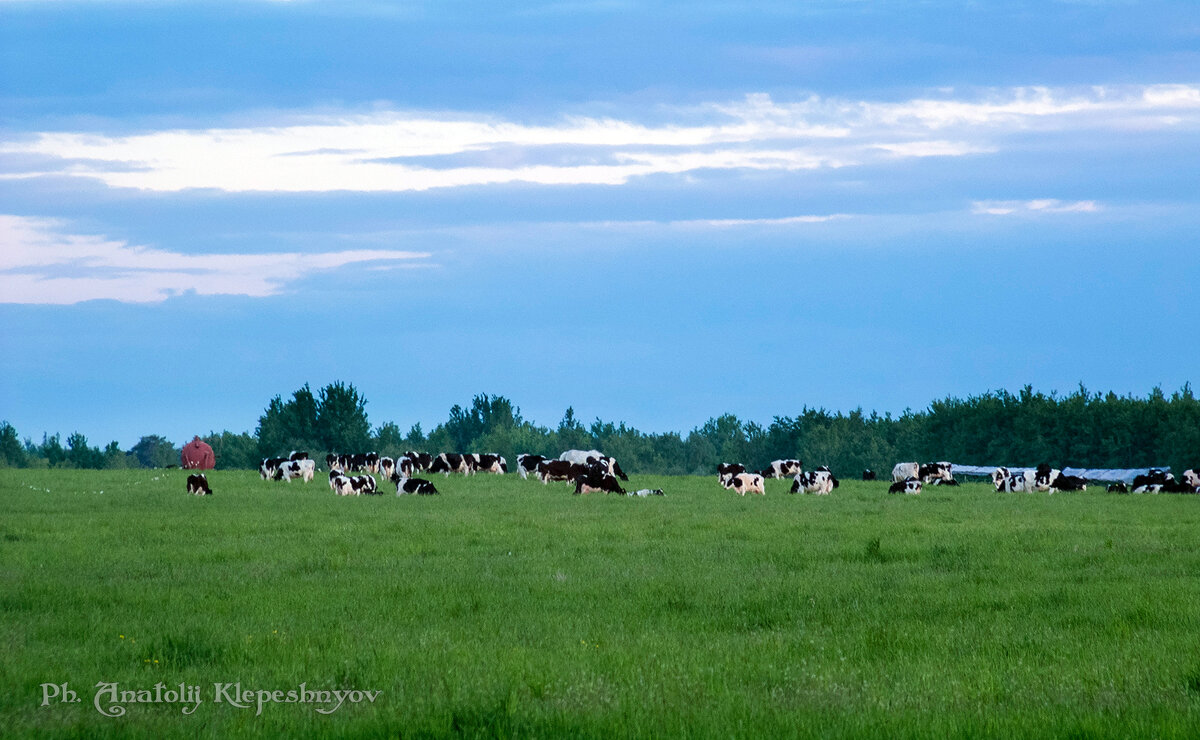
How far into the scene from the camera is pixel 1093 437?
63.3m

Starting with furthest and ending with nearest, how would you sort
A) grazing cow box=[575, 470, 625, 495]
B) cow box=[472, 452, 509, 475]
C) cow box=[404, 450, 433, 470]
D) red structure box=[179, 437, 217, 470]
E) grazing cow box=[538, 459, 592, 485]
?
red structure box=[179, 437, 217, 470] < cow box=[472, 452, 509, 475] < cow box=[404, 450, 433, 470] < grazing cow box=[538, 459, 592, 485] < grazing cow box=[575, 470, 625, 495]

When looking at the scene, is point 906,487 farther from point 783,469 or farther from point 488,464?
point 488,464

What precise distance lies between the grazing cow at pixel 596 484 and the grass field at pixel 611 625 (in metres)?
12.2

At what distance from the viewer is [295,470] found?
44.6 m

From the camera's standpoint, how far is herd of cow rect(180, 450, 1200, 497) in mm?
37250

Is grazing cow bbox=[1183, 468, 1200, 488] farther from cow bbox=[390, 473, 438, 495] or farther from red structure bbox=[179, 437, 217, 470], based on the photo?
red structure bbox=[179, 437, 217, 470]

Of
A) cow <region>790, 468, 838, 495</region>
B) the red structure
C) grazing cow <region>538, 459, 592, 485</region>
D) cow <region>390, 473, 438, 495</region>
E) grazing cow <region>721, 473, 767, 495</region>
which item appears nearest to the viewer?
cow <region>390, 473, 438, 495</region>

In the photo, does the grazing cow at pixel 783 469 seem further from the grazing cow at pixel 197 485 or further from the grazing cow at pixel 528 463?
the grazing cow at pixel 197 485

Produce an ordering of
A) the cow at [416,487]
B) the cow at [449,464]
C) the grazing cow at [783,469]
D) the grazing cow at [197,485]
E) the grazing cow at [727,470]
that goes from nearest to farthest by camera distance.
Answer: the grazing cow at [197,485] → the cow at [416,487] → the grazing cow at [727,470] → the cow at [449,464] → the grazing cow at [783,469]

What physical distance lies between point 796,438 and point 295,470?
200 feet

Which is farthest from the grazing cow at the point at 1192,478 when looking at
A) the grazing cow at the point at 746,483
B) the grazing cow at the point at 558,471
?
the grazing cow at the point at 558,471

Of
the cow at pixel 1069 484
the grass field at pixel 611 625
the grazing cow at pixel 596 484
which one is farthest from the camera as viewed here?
the cow at pixel 1069 484

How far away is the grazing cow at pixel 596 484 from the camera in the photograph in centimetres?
3716

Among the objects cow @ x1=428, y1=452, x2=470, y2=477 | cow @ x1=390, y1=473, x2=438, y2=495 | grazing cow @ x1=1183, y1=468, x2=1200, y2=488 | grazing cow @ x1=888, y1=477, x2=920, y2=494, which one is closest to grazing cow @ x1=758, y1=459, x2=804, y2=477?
grazing cow @ x1=888, y1=477, x2=920, y2=494
